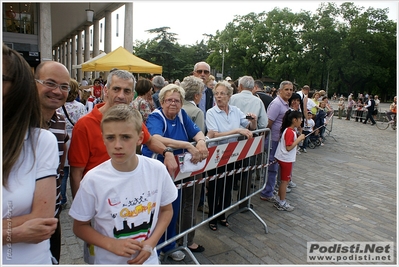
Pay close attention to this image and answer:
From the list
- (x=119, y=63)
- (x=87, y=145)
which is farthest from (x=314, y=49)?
(x=87, y=145)

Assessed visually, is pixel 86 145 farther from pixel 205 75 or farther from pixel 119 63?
pixel 119 63

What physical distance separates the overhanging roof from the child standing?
19765 millimetres

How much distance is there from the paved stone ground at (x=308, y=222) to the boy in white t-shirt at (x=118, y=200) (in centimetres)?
165

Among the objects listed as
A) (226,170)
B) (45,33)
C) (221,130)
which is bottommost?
(226,170)

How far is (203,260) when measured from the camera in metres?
3.48

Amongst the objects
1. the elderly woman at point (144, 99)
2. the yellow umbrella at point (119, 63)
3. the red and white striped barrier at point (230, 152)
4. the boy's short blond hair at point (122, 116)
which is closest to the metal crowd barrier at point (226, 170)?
the red and white striped barrier at point (230, 152)

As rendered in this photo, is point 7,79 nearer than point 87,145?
Yes

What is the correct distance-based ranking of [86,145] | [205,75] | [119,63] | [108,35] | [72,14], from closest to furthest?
[86,145]
[205,75]
[119,63]
[108,35]
[72,14]

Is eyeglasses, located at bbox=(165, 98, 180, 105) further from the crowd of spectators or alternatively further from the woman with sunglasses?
the woman with sunglasses

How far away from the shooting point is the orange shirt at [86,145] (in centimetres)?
237

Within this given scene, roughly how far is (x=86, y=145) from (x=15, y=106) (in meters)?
0.93

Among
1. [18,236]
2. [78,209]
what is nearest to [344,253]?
[78,209]

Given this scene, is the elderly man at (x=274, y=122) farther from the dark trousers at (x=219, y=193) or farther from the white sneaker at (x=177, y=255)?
the white sneaker at (x=177, y=255)

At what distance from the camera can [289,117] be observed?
17.0ft
